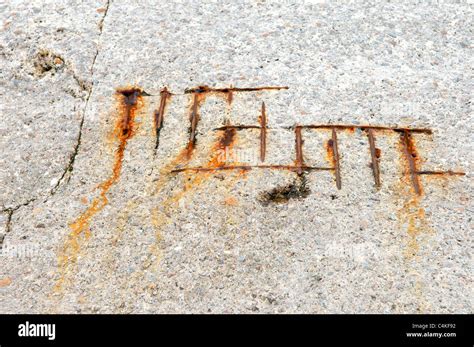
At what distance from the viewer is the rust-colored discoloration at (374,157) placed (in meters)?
2.77

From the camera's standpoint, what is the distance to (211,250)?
8.47 ft

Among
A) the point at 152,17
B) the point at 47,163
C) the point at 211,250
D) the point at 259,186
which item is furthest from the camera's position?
the point at 152,17

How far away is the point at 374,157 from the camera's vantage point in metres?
2.83

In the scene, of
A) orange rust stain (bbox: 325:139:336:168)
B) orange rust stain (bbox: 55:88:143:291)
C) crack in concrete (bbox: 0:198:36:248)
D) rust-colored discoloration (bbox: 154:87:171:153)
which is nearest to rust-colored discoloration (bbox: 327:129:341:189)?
orange rust stain (bbox: 325:139:336:168)

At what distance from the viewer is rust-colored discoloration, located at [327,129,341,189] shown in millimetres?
2779

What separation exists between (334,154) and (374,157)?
188 millimetres

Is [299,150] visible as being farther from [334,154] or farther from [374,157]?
[374,157]

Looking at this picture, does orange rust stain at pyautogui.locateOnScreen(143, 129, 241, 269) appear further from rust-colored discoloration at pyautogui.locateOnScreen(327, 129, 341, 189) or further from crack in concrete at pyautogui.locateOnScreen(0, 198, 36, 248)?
crack in concrete at pyautogui.locateOnScreen(0, 198, 36, 248)

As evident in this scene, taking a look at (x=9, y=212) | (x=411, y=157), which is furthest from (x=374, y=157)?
(x=9, y=212)

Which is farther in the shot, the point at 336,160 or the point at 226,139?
the point at 226,139

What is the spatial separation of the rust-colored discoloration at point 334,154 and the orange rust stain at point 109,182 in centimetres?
99

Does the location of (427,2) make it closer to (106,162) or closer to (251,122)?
(251,122)

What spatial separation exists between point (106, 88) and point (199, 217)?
98cm
